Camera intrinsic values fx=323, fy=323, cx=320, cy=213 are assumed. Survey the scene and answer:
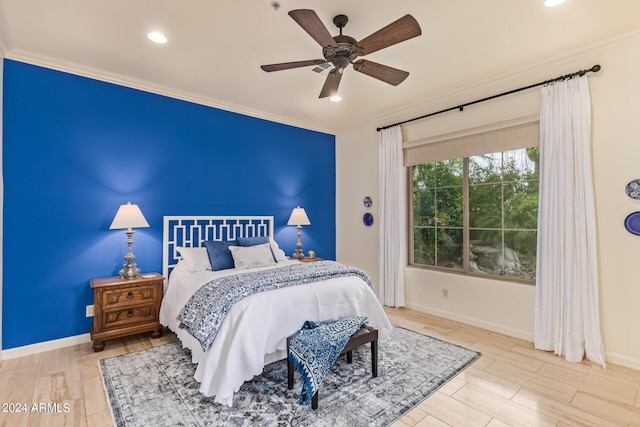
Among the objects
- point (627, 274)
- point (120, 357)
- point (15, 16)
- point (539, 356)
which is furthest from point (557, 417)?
point (15, 16)

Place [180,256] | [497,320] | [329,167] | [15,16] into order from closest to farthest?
[15,16] → [497,320] → [180,256] → [329,167]

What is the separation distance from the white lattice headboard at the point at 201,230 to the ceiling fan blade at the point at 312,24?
271cm

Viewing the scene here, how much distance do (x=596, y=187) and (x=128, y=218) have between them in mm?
4422

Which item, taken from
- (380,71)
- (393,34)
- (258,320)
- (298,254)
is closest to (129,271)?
(258,320)

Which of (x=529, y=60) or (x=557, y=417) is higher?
(x=529, y=60)

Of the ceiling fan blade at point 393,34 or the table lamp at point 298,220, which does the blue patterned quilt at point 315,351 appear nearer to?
the ceiling fan blade at point 393,34

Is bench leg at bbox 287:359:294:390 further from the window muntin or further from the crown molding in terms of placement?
the crown molding

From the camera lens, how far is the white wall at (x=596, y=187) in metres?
2.77

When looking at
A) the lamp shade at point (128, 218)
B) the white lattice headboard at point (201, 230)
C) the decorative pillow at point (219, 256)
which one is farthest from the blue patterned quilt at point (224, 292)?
the white lattice headboard at point (201, 230)

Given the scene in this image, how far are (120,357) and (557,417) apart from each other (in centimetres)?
346

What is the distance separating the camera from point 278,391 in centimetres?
239

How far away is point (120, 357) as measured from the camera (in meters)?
2.94

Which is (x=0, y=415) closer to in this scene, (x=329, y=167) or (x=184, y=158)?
(x=184, y=158)

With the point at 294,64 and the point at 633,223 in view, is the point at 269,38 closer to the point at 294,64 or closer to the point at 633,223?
the point at 294,64
